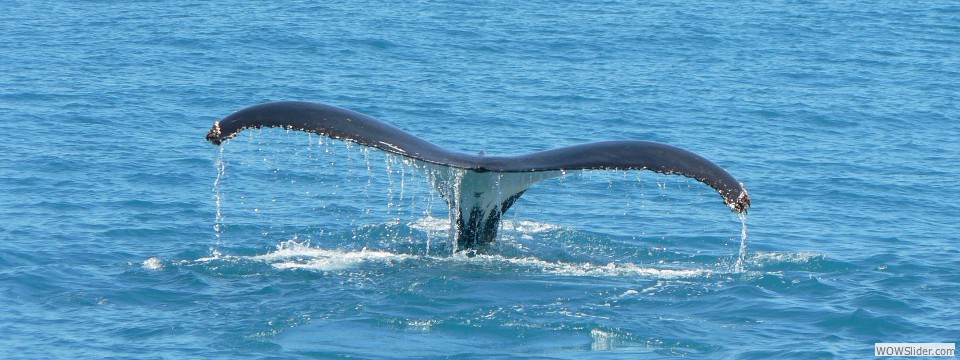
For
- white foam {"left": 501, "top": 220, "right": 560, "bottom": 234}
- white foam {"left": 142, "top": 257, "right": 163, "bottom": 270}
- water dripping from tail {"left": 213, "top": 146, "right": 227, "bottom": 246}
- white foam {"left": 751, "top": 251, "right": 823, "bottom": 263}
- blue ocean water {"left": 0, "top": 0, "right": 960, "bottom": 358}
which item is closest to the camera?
blue ocean water {"left": 0, "top": 0, "right": 960, "bottom": 358}

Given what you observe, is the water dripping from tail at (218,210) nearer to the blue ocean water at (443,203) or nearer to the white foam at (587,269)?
the blue ocean water at (443,203)

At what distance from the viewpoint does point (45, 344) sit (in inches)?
481

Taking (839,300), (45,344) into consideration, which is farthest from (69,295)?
(839,300)

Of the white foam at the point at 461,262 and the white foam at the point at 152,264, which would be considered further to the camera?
the white foam at the point at 152,264

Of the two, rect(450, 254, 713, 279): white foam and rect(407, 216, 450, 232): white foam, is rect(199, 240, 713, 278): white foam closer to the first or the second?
rect(450, 254, 713, 279): white foam

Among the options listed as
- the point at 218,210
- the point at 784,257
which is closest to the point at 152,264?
the point at 218,210

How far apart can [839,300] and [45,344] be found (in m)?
8.14

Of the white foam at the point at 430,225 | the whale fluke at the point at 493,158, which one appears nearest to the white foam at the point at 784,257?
A: the whale fluke at the point at 493,158

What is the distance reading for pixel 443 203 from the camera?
66.2 feet

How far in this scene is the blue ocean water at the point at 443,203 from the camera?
42.7ft

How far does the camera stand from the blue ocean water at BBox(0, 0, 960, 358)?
13000 millimetres

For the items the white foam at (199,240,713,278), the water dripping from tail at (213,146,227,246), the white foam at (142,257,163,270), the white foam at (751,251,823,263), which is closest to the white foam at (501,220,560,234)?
the white foam at (199,240,713,278)

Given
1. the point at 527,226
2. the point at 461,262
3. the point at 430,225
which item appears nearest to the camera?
the point at 461,262

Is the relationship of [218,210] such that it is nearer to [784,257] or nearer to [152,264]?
[152,264]
